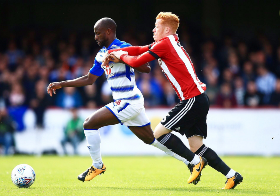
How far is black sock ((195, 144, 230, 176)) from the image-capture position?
243 inches

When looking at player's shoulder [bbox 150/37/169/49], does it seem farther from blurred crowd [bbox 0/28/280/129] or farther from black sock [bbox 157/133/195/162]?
blurred crowd [bbox 0/28/280/129]

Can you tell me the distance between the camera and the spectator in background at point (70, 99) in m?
14.2

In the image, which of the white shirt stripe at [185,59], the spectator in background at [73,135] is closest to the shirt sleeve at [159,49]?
the white shirt stripe at [185,59]

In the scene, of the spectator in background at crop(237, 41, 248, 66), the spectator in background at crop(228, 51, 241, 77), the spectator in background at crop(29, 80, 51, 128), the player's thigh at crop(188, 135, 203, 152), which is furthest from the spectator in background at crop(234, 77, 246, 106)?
the player's thigh at crop(188, 135, 203, 152)

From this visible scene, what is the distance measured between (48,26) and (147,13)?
14.2 ft

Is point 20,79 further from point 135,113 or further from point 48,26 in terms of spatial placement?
point 135,113

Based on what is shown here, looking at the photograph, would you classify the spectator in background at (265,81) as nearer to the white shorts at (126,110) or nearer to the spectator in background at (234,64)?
the spectator in background at (234,64)

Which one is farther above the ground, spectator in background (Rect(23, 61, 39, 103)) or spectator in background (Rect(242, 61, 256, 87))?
spectator in background (Rect(242, 61, 256, 87))

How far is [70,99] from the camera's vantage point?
14.2 meters

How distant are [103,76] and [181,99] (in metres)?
9.34

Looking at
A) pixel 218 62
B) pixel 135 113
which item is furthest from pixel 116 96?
pixel 218 62

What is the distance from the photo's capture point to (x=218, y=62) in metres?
16.2

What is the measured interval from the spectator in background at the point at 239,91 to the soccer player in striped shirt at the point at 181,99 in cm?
810

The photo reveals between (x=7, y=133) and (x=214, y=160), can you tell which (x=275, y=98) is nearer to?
(x=7, y=133)
